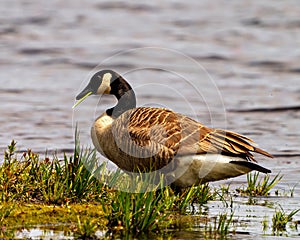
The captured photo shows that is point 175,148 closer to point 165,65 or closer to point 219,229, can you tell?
point 219,229

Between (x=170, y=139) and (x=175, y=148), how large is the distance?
0.48 ft

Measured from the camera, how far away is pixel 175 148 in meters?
9.94

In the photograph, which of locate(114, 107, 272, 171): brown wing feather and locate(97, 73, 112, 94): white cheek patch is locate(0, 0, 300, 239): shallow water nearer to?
locate(114, 107, 272, 171): brown wing feather

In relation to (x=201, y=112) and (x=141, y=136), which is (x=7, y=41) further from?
(x=141, y=136)

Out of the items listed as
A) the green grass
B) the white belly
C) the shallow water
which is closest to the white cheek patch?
the green grass

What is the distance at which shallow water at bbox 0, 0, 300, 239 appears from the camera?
56.0 feet

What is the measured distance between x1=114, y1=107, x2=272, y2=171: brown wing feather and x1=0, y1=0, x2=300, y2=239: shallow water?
81 cm

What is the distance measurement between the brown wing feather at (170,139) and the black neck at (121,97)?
63 centimetres

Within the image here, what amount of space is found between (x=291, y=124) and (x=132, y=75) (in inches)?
243

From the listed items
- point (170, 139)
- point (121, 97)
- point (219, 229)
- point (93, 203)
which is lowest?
point (219, 229)

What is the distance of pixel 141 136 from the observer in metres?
10.0

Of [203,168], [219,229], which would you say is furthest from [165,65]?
[219,229]

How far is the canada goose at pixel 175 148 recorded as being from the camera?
9844mm

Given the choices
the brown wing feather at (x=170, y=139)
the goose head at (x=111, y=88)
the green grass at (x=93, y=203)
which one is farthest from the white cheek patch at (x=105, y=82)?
the green grass at (x=93, y=203)
